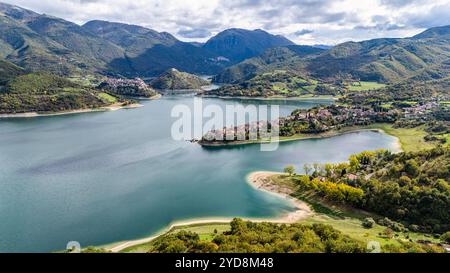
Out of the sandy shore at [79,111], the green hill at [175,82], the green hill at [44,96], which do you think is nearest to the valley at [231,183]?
the sandy shore at [79,111]

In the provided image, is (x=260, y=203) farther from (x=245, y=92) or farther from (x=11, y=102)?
(x=245, y=92)

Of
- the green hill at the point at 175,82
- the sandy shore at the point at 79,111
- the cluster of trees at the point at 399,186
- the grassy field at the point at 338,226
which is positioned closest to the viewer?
the grassy field at the point at 338,226

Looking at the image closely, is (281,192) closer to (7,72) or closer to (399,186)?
(399,186)

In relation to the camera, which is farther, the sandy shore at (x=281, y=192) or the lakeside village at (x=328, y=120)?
the lakeside village at (x=328, y=120)

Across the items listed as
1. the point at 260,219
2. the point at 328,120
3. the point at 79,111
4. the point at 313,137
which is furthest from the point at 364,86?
the point at 260,219

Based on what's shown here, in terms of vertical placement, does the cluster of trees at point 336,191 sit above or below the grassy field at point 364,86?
below
